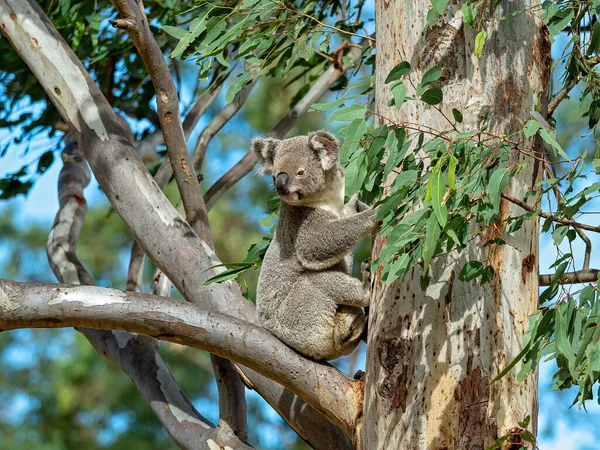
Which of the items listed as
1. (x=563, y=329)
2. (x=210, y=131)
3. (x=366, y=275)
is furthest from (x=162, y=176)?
(x=563, y=329)

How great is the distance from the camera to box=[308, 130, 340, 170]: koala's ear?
3.57m

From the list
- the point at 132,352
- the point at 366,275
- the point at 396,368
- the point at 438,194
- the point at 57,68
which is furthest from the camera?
the point at 132,352

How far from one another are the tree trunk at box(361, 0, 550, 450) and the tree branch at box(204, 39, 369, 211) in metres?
1.58

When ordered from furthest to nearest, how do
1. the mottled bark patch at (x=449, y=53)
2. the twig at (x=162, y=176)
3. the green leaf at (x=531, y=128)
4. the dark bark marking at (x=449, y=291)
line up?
1. the twig at (x=162, y=176)
2. the mottled bark patch at (x=449, y=53)
3. the dark bark marking at (x=449, y=291)
4. the green leaf at (x=531, y=128)

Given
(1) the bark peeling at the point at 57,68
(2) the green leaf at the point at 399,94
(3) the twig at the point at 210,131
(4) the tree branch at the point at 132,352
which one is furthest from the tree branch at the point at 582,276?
(3) the twig at the point at 210,131

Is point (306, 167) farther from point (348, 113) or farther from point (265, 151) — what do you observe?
point (348, 113)

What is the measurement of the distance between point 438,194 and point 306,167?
1.71 metres

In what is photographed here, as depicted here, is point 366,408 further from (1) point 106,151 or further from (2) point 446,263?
(1) point 106,151

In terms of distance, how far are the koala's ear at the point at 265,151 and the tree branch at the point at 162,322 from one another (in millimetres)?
1218

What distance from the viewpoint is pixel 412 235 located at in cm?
208

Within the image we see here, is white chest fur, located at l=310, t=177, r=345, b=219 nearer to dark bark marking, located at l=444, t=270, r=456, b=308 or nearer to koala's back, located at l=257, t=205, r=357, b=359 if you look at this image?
koala's back, located at l=257, t=205, r=357, b=359

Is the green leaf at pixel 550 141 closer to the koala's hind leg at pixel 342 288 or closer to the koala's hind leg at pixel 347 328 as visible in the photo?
the koala's hind leg at pixel 342 288

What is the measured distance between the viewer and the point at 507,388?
2.38 meters

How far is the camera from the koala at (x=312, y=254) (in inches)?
131
